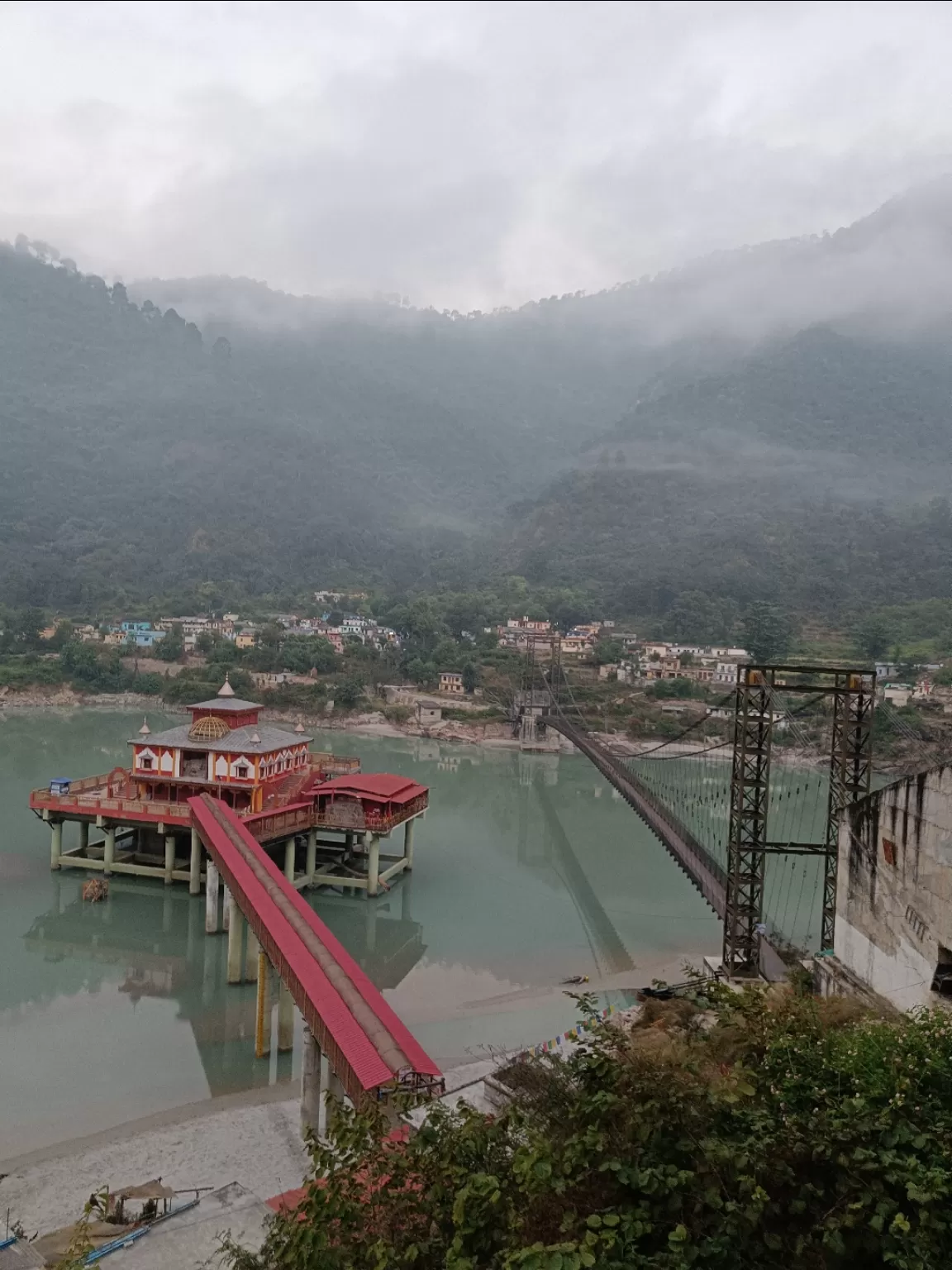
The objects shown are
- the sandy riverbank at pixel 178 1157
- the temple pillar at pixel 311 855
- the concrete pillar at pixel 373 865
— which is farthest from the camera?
the temple pillar at pixel 311 855

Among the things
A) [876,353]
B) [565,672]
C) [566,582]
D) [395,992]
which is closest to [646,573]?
[566,582]

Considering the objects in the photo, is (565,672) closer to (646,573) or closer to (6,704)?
(6,704)

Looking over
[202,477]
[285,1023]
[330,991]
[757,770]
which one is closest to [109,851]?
[285,1023]

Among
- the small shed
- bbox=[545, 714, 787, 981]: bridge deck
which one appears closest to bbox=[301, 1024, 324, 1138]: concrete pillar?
bbox=[545, 714, 787, 981]: bridge deck

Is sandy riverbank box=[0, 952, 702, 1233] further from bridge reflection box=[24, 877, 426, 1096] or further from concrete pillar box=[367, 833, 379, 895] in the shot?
concrete pillar box=[367, 833, 379, 895]

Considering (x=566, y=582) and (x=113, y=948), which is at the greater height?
(x=566, y=582)

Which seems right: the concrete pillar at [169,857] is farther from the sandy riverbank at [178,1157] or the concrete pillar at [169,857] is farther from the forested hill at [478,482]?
the forested hill at [478,482]

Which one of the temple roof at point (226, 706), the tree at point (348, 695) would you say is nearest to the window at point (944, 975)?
the temple roof at point (226, 706)
